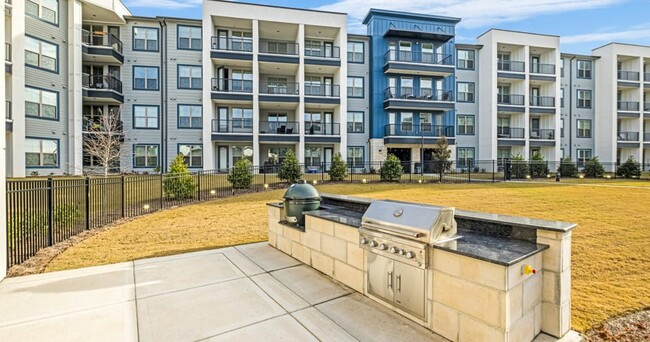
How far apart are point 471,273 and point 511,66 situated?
117ft

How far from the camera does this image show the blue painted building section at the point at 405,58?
28.7 metres

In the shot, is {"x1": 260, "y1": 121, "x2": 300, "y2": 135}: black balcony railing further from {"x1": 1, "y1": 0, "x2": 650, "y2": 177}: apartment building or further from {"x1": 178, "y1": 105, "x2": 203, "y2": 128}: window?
{"x1": 178, "y1": 105, "x2": 203, "y2": 128}: window

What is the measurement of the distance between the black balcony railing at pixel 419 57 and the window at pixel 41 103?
24.9m

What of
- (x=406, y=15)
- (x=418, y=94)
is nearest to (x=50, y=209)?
(x=418, y=94)

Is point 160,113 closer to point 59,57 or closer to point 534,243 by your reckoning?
point 59,57

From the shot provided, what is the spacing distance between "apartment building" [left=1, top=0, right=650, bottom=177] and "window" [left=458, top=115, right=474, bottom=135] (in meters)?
0.10

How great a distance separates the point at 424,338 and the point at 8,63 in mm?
25064

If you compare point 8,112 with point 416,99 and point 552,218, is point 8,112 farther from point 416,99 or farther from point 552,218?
point 416,99

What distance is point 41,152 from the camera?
2050 cm

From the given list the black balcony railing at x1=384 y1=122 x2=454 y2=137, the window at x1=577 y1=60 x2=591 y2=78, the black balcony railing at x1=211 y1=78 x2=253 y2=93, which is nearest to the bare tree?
the black balcony railing at x1=211 y1=78 x2=253 y2=93

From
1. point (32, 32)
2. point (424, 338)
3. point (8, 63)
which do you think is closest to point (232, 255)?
point (424, 338)

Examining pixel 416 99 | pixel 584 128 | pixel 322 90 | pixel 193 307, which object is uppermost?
pixel 322 90

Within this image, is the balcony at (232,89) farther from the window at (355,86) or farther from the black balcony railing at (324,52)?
the window at (355,86)

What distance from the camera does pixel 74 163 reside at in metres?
21.5
